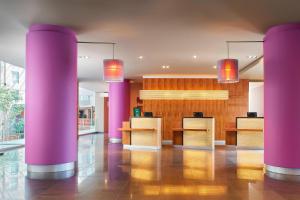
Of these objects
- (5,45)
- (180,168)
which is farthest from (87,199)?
(5,45)

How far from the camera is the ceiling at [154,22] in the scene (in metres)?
6.09

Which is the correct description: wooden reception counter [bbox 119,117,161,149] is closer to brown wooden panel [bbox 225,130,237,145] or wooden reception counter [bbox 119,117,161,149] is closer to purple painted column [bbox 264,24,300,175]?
brown wooden panel [bbox 225,130,237,145]

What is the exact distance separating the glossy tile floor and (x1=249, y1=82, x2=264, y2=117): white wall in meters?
11.4

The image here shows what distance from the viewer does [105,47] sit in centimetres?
989

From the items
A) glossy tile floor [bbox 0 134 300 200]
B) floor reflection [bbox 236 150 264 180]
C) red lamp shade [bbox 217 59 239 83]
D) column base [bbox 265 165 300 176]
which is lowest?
floor reflection [bbox 236 150 264 180]

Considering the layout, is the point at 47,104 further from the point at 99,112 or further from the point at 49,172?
the point at 99,112

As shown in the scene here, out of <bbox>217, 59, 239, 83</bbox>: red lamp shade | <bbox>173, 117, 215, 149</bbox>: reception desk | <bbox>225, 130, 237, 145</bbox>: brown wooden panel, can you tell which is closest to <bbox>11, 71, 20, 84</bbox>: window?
<bbox>173, 117, 215, 149</bbox>: reception desk

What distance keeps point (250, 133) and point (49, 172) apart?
370 inches

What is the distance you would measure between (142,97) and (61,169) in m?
9.44

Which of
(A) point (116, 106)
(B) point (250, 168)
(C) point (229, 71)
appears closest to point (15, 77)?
(A) point (116, 106)

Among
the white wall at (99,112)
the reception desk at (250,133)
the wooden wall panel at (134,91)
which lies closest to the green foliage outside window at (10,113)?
the wooden wall panel at (134,91)

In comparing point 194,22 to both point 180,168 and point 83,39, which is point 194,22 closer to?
point 83,39

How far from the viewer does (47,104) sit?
23.8 feet

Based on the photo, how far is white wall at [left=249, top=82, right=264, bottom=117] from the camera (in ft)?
64.6
